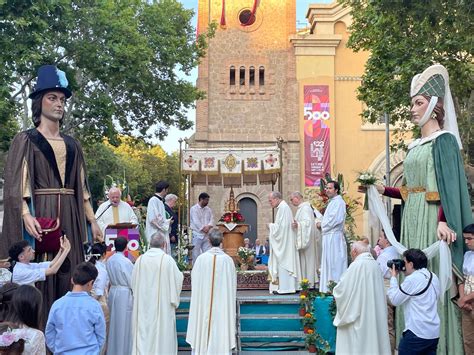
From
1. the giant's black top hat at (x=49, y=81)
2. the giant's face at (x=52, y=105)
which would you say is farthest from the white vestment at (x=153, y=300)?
the giant's black top hat at (x=49, y=81)

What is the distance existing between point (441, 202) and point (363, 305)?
2.45 m

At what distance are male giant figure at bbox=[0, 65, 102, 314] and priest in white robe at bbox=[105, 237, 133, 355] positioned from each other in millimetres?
2566

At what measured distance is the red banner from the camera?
3141 cm

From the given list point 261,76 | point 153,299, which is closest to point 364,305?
point 153,299

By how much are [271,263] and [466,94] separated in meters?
8.24

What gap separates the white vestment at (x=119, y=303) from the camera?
8484 mm

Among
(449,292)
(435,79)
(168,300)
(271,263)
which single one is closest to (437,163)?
(435,79)

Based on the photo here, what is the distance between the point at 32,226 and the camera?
5.33m

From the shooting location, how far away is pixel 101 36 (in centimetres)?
1725

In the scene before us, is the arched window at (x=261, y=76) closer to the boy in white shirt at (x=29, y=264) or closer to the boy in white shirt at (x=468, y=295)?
the boy in white shirt at (x=468, y=295)

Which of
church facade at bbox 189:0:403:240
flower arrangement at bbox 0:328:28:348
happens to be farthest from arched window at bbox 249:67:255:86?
flower arrangement at bbox 0:328:28:348

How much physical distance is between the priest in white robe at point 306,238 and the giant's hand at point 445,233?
5933 mm

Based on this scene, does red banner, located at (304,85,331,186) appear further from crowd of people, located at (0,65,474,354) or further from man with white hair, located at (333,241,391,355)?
crowd of people, located at (0,65,474,354)

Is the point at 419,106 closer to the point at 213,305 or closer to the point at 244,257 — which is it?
the point at 213,305
